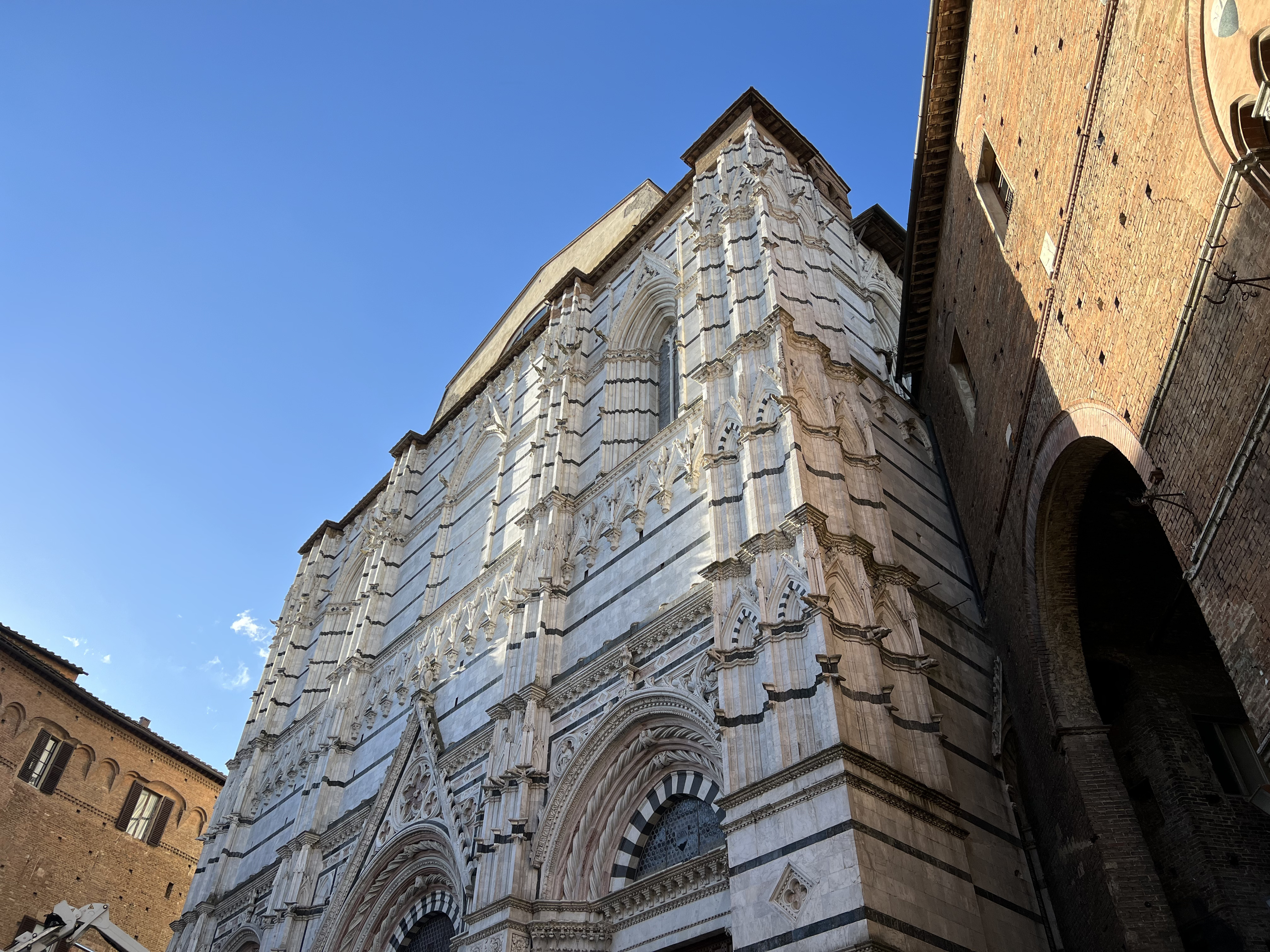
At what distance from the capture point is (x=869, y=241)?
20.3 meters

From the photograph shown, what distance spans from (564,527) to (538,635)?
2331mm

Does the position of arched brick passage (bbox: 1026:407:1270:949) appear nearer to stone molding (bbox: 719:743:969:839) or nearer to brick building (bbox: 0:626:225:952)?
stone molding (bbox: 719:743:969:839)

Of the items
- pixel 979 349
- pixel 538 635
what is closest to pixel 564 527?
pixel 538 635

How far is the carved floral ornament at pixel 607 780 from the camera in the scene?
1070cm

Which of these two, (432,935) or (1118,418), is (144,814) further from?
(1118,418)

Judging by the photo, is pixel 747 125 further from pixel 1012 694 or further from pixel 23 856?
pixel 23 856

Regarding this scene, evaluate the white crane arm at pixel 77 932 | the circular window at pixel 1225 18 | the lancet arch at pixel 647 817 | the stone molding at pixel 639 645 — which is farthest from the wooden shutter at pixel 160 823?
the circular window at pixel 1225 18

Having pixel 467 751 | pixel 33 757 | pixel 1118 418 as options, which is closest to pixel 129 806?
pixel 33 757

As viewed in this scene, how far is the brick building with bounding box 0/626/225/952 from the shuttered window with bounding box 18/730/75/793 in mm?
26

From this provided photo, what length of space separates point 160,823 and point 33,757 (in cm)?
443

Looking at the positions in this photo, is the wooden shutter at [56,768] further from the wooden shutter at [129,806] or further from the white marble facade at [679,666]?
the white marble facade at [679,666]

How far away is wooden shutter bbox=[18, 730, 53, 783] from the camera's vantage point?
81.5 ft

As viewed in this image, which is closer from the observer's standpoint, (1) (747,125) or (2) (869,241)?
(1) (747,125)

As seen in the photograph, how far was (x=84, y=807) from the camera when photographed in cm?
2594
